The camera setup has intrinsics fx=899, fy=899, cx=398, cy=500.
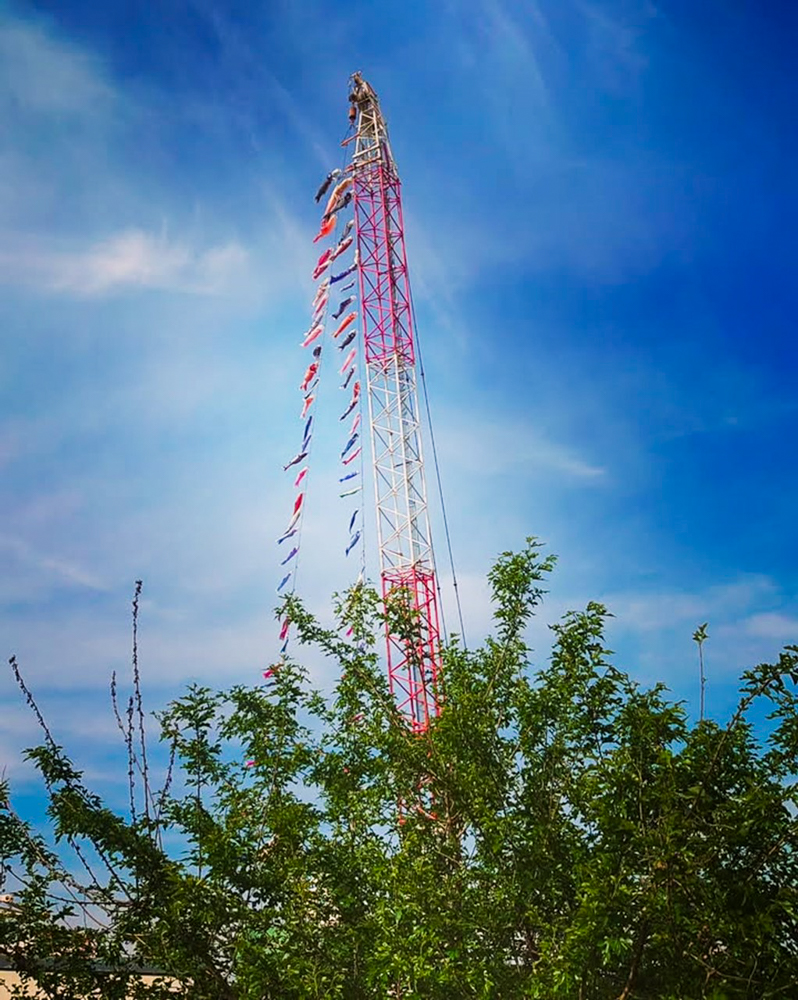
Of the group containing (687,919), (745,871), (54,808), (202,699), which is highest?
(202,699)

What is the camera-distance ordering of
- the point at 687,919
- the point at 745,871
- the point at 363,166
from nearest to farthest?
the point at 687,919 < the point at 745,871 < the point at 363,166

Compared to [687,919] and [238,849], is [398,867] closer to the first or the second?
[238,849]

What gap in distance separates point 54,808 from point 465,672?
4167 millimetres

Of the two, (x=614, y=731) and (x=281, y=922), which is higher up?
(x=614, y=731)

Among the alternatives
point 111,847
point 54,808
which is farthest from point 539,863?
point 54,808

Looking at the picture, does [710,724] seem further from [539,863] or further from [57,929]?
[57,929]

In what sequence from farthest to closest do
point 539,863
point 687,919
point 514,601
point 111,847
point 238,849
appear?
point 514,601, point 111,847, point 238,849, point 539,863, point 687,919

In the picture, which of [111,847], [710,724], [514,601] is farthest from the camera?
[514,601]

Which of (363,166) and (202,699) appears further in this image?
(363,166)

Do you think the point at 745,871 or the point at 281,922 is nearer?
the point at 745,871

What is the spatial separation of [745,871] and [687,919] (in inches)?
29.6

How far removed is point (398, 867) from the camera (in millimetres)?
7320

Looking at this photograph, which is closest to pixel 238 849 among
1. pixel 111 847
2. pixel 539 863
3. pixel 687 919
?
pixel 111 847

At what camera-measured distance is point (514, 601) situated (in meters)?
9.07
